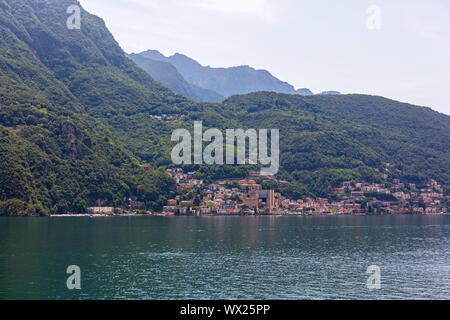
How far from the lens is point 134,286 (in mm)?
40875

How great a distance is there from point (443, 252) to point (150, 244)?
37609mm

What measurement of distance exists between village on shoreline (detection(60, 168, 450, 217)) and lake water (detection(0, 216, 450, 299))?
257ft

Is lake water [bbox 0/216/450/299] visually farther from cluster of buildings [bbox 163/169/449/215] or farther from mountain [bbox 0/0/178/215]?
cluster of buildings [bbox 163/169/449/215]

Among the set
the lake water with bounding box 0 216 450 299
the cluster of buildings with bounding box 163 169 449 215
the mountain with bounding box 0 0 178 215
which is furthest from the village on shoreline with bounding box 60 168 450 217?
the lake water with bounding box 0 216 450 299

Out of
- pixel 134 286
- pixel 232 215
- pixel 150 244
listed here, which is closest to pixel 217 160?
pixel 232 215

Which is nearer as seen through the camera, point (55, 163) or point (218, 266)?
point (218, 266)

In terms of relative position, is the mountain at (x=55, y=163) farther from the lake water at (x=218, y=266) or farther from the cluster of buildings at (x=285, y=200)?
the lake water at (x=218, y=266)

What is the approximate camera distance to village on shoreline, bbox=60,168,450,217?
160 meters

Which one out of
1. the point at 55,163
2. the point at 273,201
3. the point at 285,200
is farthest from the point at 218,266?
the point at 285,200

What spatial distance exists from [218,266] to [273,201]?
119152mm

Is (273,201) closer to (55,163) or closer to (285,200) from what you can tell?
(285,200)

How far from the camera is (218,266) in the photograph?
50938 millimetres
